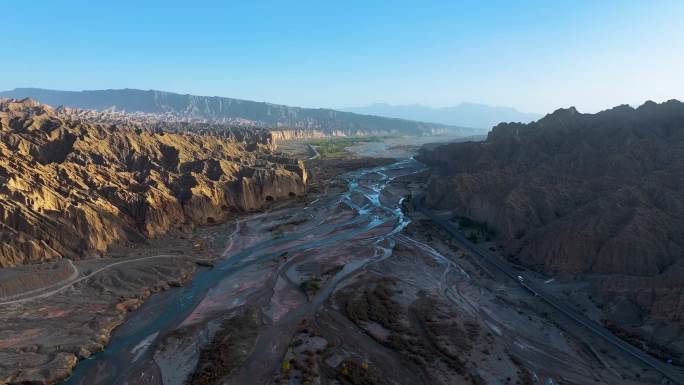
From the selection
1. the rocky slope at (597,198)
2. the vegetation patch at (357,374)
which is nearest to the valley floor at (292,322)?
the vegetation patch at (357,374)

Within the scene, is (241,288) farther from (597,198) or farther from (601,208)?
(597,198)

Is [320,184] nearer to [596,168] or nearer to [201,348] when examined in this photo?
[596,168]

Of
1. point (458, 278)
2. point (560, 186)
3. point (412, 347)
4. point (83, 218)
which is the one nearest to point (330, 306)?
point (412, 347)

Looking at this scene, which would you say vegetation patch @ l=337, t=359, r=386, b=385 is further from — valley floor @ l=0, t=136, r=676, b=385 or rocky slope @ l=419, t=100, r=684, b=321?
rocky slope @ l=419, t=100, r=684, b=321

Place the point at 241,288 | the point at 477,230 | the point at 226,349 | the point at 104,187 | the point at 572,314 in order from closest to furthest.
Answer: the point at 226,349 → the point at 572,314 → the point at 241,288 → the point at 104,187 → the point at 477,230

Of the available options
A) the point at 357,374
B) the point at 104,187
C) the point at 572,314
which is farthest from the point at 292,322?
the point at 104,187

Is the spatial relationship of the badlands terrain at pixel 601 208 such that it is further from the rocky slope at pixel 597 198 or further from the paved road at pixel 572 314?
the paved road at pixel 572 314
